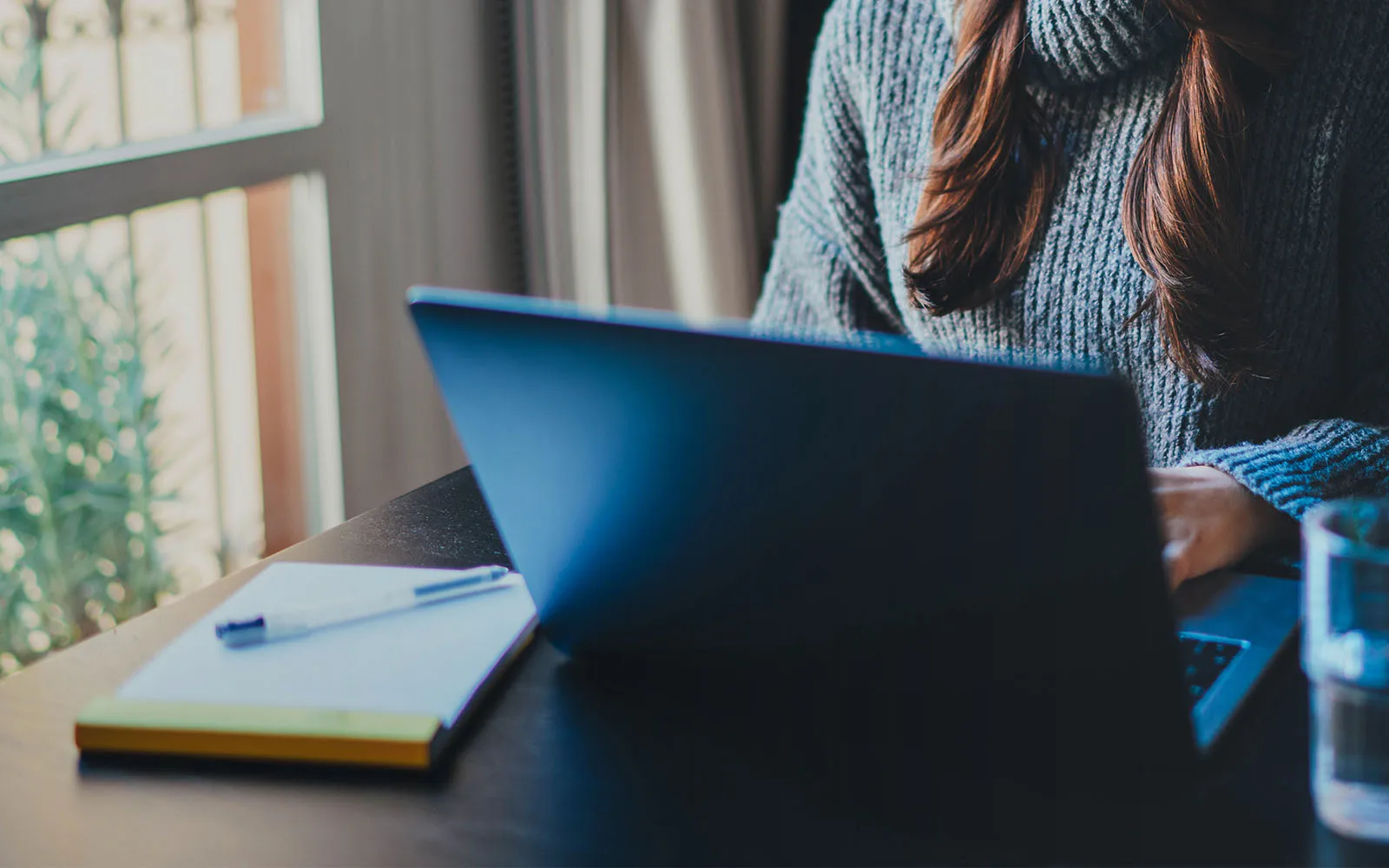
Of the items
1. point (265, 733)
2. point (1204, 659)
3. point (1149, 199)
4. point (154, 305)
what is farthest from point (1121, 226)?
point (154, 305)

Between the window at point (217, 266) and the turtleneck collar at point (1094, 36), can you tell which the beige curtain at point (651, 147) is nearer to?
the window at point (217, 266)

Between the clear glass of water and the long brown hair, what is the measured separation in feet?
1.62

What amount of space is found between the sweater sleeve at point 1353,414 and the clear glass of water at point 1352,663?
0.29m

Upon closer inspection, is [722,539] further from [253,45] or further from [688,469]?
[253,45]

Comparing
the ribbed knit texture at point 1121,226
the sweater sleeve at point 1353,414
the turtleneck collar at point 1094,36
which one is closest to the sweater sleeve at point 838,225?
the ribbed knit texture at point 1121,226

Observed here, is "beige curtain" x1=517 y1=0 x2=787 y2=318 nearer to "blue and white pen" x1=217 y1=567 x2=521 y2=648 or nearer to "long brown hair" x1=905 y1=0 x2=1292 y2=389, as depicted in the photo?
"long brown hair" x1=905 y1=0 x2=1292 y2=389

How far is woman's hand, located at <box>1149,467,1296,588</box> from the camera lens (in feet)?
2.41

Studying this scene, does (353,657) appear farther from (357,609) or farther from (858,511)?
(858,511)

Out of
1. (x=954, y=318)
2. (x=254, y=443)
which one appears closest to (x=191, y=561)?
(x=254, y=443)

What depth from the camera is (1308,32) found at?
100 centimetres

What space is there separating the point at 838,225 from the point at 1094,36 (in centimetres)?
26

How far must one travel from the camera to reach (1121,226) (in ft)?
3.51

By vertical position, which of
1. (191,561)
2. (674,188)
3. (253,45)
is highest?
(253,45)

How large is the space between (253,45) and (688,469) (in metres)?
1.38
